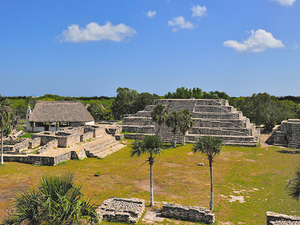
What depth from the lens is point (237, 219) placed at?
13.3 m

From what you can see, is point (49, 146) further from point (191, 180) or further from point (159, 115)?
point (191, 180)

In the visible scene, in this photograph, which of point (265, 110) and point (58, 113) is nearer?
point (58, 113)

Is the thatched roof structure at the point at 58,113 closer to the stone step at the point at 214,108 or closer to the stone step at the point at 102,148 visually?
the stone step at the point at 102,148

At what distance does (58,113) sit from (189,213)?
3478 centimetres

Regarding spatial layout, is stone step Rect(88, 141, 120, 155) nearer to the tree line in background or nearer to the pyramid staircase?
the pyramid staircase

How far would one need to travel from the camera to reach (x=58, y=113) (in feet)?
138

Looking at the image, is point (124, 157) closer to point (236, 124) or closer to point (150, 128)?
point (150, 128)

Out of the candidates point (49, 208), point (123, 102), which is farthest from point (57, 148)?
point (123, 102)

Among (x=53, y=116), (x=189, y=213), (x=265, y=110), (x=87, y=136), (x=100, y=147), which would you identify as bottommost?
(x=189, y=213)

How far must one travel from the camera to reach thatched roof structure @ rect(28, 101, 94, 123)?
134 feet

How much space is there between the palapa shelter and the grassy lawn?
17058mm

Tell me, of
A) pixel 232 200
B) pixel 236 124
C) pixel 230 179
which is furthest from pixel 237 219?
pixel 236 124

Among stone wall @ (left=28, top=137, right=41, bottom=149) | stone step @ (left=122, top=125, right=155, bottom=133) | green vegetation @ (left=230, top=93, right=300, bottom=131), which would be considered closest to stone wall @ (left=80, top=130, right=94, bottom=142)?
stone wall @ (left=28, top=137, right=41, bottom=149)

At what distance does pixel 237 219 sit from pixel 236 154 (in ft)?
56.4
